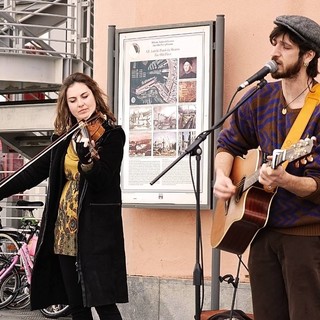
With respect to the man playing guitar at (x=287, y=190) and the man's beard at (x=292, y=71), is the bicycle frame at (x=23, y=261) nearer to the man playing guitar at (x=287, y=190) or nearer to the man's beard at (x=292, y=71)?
the man playing guitar at (x=287, y=190)

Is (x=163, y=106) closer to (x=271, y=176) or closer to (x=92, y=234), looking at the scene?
(x=92, y=234)

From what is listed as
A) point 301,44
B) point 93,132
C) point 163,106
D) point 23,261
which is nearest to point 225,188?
point 301,44

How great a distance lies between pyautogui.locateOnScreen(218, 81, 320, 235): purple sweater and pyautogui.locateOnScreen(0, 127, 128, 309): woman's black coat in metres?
0.96

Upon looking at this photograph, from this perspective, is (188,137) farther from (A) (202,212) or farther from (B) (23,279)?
(B) (23,279)

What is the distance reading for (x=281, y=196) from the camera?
3080mm

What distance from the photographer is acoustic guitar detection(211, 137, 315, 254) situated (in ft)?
9.41

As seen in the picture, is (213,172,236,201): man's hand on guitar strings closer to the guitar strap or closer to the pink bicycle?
the guitar strap

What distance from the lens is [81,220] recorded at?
4301mm

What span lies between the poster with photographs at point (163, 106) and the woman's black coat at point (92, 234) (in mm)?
1683

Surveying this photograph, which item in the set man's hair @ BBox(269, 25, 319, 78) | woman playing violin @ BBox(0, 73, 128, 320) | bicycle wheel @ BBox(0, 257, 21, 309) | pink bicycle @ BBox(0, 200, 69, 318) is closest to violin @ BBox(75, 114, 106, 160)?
woman playing violin @ BBox(0, 73, 128, 320)

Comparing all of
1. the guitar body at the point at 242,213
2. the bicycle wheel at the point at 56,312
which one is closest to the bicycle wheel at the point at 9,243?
the bicycle wheel at the point at 56,312

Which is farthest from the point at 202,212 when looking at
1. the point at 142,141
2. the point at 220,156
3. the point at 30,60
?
the point at 30,60

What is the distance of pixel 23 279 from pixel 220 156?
18.0ft

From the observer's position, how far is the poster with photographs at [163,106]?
6.09 m
